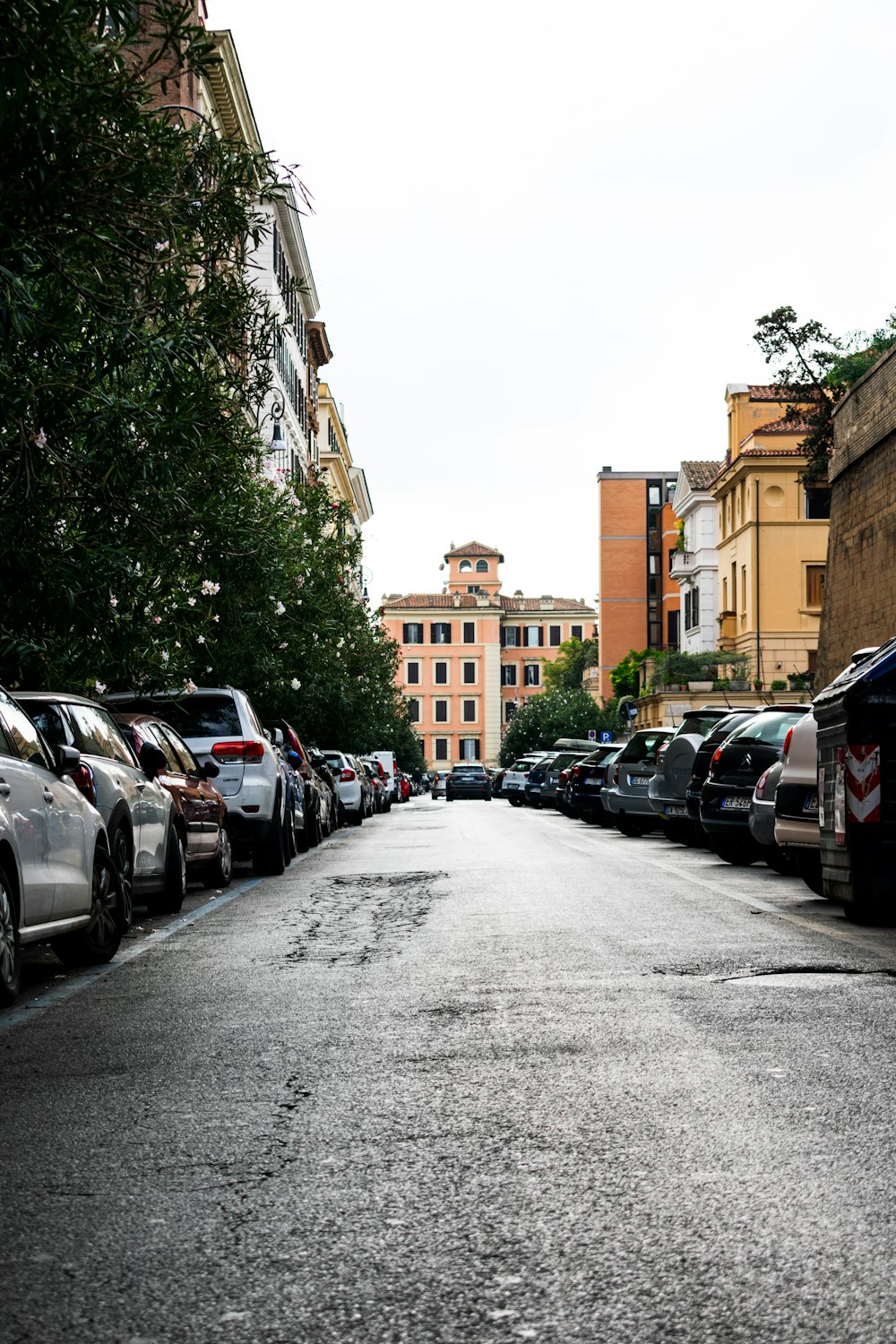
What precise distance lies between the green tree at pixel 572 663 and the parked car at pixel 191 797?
120430 millimetres

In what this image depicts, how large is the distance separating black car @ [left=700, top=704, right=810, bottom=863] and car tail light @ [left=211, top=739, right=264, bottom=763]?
15.4ft

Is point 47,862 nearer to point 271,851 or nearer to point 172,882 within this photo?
point 172,882

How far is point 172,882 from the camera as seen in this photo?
14.2m

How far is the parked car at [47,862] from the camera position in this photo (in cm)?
884

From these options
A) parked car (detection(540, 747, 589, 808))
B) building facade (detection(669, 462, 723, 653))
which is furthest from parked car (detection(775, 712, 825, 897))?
building facade (detection(669, 462, 723, 653))

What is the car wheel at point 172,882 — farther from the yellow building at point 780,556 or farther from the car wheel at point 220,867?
the yellow building at point 780,556

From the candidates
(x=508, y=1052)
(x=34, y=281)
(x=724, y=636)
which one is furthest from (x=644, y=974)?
(x=724, y=636)

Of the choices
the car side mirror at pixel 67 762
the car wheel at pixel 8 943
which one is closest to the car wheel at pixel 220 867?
the car side mirror at pixel 67 762

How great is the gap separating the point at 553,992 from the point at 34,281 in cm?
492

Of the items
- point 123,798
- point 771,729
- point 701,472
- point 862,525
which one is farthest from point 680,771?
point 701,472

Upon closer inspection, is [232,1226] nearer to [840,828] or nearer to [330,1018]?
[330,1018]

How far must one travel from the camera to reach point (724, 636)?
231 ft

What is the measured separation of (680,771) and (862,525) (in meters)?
12.2

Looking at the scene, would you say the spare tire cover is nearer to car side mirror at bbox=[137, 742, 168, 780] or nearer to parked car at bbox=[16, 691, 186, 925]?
parked car at bbox=[16, 691, 186, 925]
